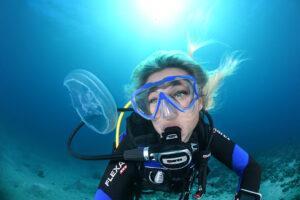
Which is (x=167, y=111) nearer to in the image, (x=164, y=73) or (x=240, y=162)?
(x=164, y=73)

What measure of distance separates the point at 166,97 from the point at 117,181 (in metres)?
0.82

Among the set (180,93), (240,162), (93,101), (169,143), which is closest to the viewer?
(169,143)

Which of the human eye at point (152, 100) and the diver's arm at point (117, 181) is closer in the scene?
the diver's arm at point (117, 181)

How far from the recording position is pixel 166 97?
2.43 m

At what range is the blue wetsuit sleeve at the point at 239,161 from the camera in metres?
2.48

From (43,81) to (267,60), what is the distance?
73.0ft

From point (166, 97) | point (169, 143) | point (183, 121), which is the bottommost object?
point (169, 143)

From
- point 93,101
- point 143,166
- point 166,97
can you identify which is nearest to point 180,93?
point 166,97

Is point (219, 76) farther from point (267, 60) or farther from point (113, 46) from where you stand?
point (267, 60)

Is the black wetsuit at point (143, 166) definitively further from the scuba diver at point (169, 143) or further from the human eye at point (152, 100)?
the human eye at point (152, 100)

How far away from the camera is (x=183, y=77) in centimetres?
251

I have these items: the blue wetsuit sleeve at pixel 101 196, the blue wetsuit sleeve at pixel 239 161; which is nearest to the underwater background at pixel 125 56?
the blue wetsuit sleeve at pixel 239 161

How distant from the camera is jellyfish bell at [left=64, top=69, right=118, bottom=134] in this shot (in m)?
2.93

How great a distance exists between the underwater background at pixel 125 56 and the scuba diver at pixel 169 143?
3.43ft
